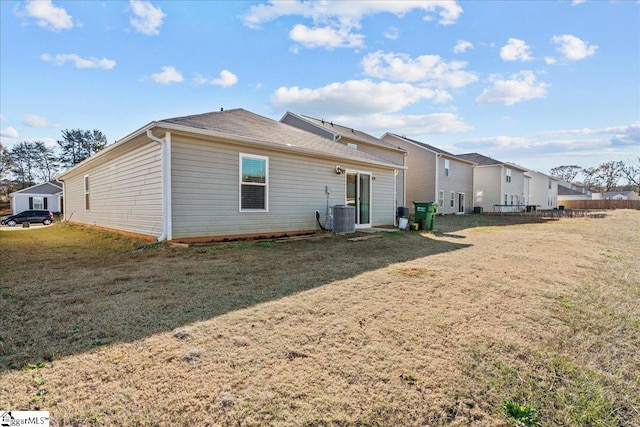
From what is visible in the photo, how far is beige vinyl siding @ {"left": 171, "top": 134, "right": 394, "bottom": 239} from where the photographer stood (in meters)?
7.51

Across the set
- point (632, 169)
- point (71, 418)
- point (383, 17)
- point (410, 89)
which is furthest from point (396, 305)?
point (632, 169)

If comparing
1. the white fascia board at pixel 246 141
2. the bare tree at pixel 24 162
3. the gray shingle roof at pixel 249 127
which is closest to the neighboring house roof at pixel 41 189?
the bare tree at pixel 24 162

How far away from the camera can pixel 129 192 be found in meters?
9.53

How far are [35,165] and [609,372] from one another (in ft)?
217

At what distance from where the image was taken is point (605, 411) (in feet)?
6.39

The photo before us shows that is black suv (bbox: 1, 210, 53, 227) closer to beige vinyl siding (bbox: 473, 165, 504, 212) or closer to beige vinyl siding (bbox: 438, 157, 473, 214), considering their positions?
beige vinyl siding (bbox: 438, 157, 473, 214)

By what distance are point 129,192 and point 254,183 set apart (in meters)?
4.08

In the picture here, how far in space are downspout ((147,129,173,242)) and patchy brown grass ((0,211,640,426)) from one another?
2201mm

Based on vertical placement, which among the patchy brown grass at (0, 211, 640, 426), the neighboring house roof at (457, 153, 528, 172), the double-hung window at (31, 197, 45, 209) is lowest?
the patchy brown grass at (0, 211, 640, 426)

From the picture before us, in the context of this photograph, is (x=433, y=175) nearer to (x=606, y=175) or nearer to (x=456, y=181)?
(x=456, y=181)

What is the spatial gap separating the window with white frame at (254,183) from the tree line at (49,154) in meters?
50.0

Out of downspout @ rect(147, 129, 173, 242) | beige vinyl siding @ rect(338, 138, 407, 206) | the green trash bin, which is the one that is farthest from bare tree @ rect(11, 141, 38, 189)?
the green trash bin

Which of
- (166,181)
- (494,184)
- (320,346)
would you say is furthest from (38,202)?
(494,184)

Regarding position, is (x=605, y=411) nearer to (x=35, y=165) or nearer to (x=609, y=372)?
(x=609, y=372)
